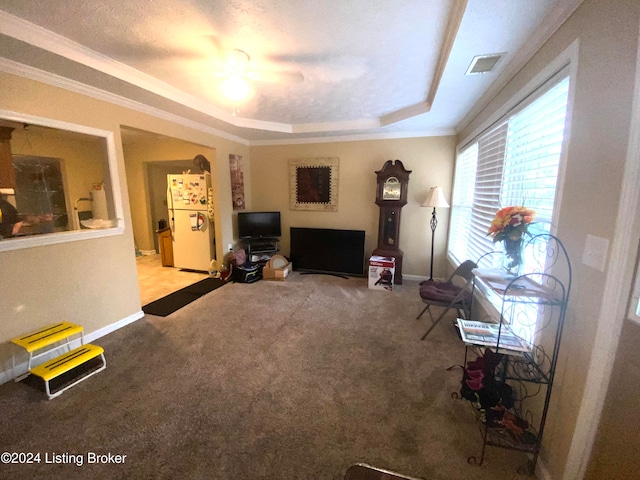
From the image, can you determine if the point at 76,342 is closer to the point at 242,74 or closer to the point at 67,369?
the point at 67,369

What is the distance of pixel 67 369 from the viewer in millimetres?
1823

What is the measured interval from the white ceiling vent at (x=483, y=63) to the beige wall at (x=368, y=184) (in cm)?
204

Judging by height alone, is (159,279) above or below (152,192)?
below

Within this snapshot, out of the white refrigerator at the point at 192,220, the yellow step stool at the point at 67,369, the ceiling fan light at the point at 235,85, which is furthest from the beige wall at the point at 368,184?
the yellow step stool at the point at 67,369

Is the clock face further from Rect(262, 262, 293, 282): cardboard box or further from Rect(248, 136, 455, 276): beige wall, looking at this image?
Rect(262, 262, 293, 282): cardboard box

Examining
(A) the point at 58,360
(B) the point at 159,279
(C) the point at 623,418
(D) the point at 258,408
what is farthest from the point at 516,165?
(B) the point at 159,279

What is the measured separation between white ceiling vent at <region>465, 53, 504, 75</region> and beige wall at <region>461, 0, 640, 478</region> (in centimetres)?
49

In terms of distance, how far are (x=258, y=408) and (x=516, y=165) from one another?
→ 99.0 inches

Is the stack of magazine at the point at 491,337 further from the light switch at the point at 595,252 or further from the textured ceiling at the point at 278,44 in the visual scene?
the textured ceiling at the point at 278,44

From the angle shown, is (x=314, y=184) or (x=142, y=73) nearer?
(x=142, y=73)

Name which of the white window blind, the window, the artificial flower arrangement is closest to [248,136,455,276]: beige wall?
the white window blind

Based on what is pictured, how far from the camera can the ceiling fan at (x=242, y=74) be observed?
197 cm

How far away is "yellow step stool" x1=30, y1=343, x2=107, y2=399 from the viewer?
177cm

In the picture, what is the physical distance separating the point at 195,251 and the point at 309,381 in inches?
139
